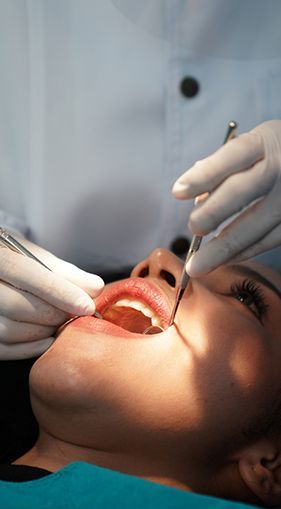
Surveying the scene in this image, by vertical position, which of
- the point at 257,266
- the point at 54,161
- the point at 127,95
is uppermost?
the point at 127,95

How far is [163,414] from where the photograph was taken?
44.1 inches

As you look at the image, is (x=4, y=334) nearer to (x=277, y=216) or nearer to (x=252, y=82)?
(x=277, y=216)

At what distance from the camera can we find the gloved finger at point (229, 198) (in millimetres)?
982

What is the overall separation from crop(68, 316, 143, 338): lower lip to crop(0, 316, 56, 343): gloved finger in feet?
0.21

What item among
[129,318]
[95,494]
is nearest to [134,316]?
[129,318]

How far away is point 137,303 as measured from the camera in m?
1.27

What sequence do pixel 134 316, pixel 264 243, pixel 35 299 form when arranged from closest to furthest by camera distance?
1. pixel 264 243
2. pixel 35 299
3. pixel 134 316

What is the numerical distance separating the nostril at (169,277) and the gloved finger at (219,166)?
0.35 meters

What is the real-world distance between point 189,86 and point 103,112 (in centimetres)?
20

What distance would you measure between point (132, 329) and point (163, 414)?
0.33 m

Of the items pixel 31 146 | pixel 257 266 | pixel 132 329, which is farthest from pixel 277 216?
pixel 31 146

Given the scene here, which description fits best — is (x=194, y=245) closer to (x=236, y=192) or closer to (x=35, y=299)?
(x=236, y=192)

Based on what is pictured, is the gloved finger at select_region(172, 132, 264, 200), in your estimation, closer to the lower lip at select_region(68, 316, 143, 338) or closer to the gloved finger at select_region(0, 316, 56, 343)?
the lower lip at select_region(68, 316, 143, 338)

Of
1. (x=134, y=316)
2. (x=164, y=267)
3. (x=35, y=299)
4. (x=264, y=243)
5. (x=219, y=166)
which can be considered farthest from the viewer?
(x=134, y=316)
